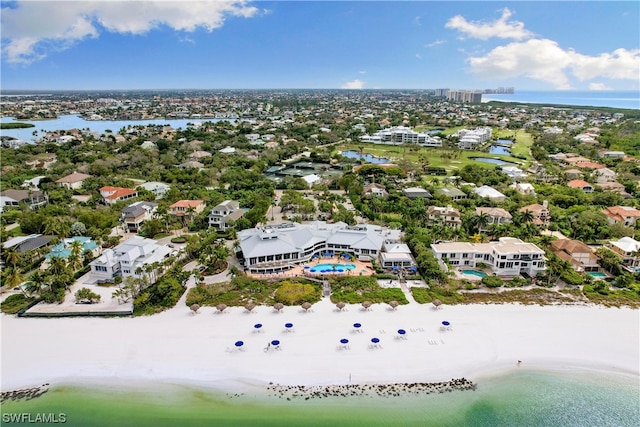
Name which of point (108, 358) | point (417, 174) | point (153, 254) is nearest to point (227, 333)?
point (108, 358)

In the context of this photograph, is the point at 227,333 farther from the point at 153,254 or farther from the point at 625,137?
the point at 625,137

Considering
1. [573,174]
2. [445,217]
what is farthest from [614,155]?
[445,217]

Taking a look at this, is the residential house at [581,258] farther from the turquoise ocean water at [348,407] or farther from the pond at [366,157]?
the pond at [366,157]

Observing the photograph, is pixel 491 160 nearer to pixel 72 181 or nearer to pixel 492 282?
pixel 492 282

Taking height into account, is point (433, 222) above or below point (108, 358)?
above

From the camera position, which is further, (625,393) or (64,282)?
(64,282)
